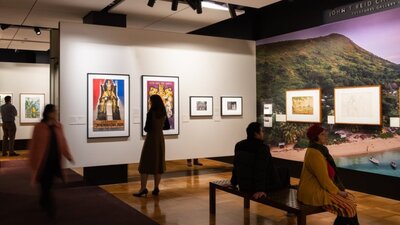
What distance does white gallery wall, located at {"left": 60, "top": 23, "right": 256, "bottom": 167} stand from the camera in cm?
762

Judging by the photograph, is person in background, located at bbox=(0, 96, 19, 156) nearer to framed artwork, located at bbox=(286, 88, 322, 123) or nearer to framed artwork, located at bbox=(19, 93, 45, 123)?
framed artwork, located at bbox=(19, 93, 45, 123)

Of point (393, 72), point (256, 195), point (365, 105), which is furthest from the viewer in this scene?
point (365, 105)

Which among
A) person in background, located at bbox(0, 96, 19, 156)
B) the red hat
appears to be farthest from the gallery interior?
person in background, located at bbox(0, 96, 19, 156)

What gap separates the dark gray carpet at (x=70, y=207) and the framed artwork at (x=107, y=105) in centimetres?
119

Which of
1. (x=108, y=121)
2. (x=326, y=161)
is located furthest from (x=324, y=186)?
(x=108, y=121)

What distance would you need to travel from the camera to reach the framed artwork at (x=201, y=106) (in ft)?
29.3

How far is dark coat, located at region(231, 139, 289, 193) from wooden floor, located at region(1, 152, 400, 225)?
0.62 m

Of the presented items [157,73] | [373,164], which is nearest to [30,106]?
[157,73]

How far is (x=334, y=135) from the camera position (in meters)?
7.78

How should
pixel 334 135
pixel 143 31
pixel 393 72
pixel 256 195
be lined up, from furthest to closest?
pixel 143 31
pixel 334 135
pixel 393 72
pixel 256 195

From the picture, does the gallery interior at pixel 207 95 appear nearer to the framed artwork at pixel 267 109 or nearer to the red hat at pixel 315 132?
the framed artwork at pixel 267 109

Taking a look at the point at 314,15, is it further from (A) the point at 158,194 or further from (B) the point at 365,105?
(A) the point at 158,194

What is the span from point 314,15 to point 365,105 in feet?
7.51

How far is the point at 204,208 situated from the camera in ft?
20.3
